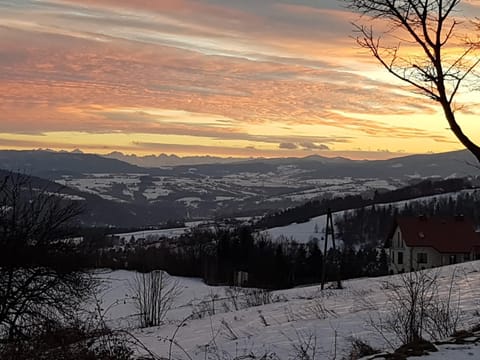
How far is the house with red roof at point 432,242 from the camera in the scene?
62.9 meters

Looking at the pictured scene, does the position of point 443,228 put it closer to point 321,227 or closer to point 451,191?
point 321,227

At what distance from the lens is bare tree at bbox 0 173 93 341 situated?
14617mm

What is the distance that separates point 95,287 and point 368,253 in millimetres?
71457

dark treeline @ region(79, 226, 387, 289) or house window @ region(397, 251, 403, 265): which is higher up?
house window @ region(397, 251, 403, 265)

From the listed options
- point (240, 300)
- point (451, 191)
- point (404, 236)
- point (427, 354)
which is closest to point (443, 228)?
point (404, 236)

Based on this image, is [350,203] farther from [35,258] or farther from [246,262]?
[35,258]

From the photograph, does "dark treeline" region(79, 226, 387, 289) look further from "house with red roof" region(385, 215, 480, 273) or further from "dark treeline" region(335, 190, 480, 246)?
"dark treeline" region(335, 190, 480, 246)

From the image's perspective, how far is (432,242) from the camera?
6353cm

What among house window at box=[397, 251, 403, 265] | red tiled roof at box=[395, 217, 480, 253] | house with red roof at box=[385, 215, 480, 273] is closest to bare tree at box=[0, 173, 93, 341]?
house with red roof at box=[385, 215, 480, 273]

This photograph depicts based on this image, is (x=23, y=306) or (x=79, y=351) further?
(x=23, y=306)

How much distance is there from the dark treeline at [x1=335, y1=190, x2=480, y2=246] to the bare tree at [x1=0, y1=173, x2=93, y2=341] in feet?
332

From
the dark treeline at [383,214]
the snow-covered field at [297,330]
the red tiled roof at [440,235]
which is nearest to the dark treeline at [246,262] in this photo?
the red tiled roof at [440,235]

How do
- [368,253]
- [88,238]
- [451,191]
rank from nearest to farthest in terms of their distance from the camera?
[88,238] → [368,253] → [451,191]

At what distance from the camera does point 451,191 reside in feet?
489
